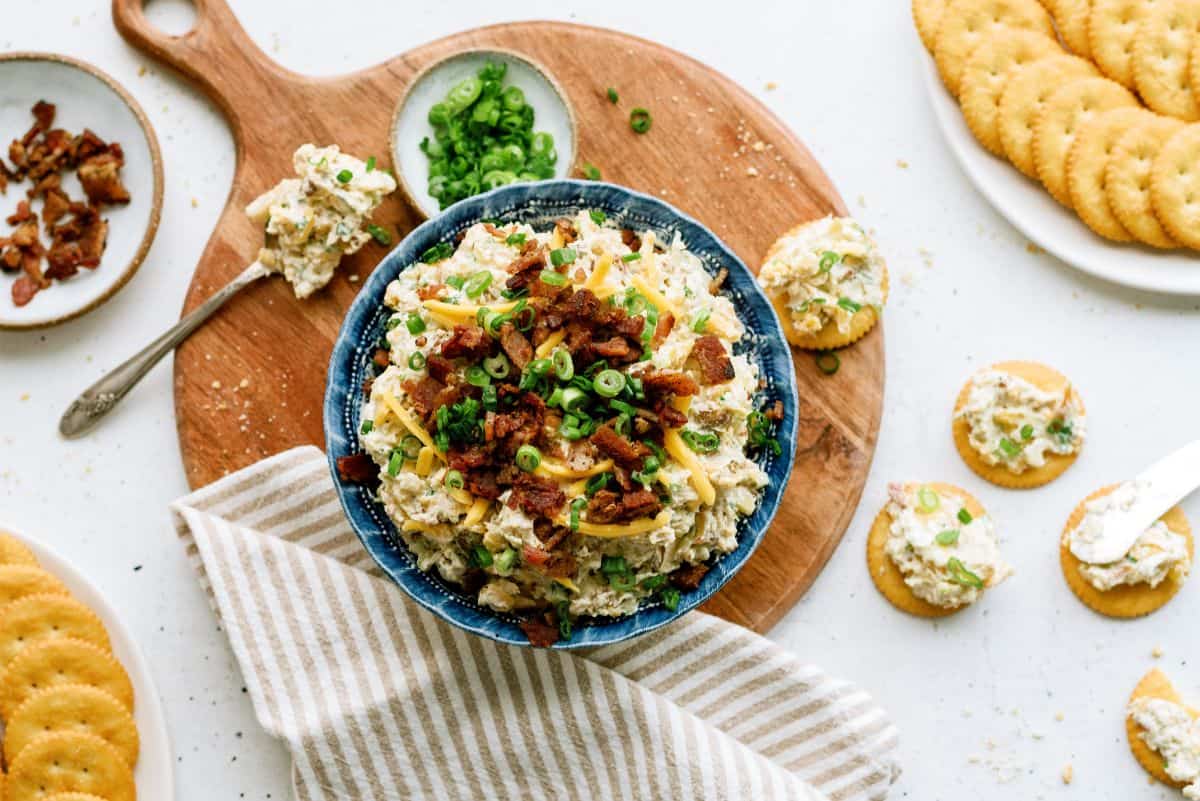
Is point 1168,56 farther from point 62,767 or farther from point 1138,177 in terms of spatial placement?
point 62,767

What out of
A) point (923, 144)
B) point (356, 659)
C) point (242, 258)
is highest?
point (923, 144)

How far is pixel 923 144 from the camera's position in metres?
5.00

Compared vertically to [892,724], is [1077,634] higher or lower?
higher

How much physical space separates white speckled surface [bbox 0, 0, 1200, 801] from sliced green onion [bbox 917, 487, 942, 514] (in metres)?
0.15

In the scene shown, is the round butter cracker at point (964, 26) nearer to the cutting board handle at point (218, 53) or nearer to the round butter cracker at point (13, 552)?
the cutting board handle at point (218, 53)

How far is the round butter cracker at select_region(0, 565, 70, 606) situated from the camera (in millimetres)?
4652

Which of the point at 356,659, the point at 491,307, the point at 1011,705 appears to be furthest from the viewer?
the point at 1011,705

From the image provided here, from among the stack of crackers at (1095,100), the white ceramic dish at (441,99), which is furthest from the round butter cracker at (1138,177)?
the white ceramic dish at (441,99)

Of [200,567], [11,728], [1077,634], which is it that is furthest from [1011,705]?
[11,728]

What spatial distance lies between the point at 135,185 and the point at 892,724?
148 inches

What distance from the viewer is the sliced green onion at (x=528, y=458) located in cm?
348

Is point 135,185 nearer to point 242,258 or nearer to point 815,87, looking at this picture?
point 242,258

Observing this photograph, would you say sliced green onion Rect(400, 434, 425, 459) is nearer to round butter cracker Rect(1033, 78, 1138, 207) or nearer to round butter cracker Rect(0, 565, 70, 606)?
round butter cracker Rect(0, 565, 70, 606)

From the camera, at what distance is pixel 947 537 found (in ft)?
15.3
